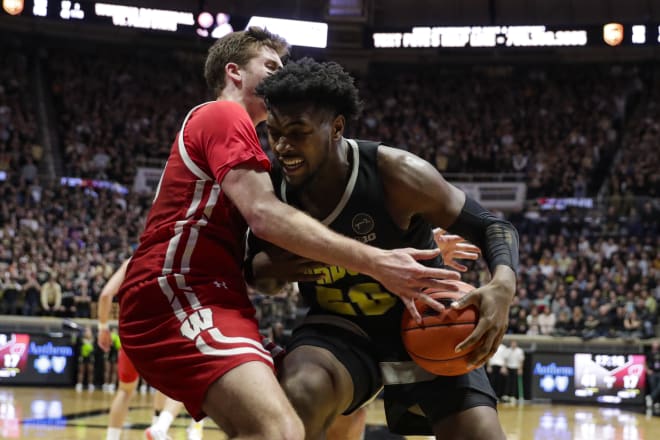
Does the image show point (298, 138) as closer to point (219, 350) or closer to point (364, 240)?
point (364, 240)

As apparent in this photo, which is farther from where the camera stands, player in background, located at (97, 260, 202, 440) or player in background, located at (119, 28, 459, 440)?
player in background, located at (97, 260, 202, 440)

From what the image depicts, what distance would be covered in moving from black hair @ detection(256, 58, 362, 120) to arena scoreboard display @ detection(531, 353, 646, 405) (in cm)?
1314

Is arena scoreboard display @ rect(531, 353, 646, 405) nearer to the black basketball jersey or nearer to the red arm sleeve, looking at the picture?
the black basketball jersey

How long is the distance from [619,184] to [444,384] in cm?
1969

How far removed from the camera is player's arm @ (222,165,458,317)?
10.0 feet

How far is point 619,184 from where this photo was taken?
22203 mm

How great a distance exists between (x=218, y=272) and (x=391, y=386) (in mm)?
1036

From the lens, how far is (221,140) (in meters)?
3.30

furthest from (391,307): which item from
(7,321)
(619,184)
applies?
(619,184)

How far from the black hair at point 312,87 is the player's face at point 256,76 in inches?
6.5

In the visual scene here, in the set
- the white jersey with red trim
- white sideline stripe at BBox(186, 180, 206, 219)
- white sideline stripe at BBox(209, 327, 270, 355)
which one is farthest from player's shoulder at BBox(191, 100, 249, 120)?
white sideline stripe at BBox(209, 327, 270, 355)

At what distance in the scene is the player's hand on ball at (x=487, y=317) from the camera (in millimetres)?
3353

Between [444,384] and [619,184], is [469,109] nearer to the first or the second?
[619,184]

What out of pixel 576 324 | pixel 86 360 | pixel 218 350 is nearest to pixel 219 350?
pixel 218 350
